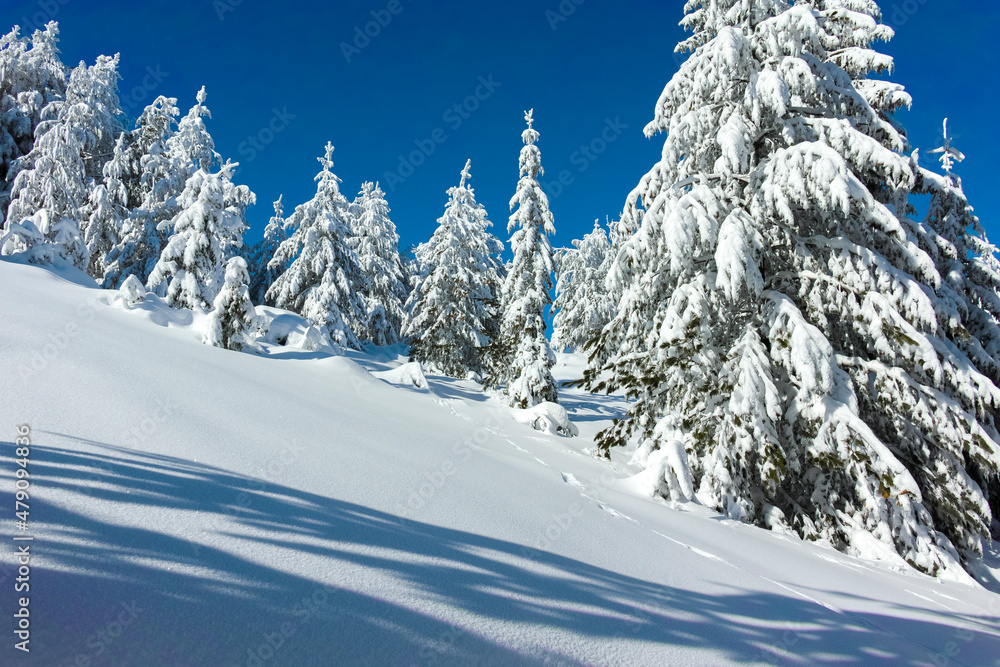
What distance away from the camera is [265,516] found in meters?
2.68

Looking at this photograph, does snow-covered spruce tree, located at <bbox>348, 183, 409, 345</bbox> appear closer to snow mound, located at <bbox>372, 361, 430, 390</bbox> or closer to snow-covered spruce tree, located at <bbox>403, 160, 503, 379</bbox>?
snow-covered spruce tree, located at <bbox>403, 160, 503, 379</bbox>

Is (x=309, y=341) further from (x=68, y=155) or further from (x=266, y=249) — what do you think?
(x=266, y=249)

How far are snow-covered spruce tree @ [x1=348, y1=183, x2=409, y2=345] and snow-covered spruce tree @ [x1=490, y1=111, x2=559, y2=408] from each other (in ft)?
46.4

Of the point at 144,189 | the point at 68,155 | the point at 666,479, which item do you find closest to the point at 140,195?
the point at 144,189

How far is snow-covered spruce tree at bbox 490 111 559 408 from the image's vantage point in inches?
604

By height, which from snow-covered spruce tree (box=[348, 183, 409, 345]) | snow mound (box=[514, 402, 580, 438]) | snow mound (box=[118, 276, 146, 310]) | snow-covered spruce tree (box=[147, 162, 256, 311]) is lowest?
snow mound (box=[118, 276, 146, 310])

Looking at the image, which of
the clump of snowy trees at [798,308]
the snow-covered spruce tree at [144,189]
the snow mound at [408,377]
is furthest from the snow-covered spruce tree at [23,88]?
the snow mound at [408,377]

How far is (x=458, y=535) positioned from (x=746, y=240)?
6.55 m

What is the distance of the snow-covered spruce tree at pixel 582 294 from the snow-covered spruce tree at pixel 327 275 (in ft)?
49.8

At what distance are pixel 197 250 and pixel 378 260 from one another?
13.5 m

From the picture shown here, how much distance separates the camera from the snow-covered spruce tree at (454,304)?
22.2 m

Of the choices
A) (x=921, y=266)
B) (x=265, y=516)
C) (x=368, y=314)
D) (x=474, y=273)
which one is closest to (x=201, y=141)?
(x=368, y=314)

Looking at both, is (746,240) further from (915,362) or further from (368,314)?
(368,314)

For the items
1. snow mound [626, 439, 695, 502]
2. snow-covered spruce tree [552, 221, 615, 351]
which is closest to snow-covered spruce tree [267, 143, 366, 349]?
snow-covered spruce tree [552, 221, 615, 351]
